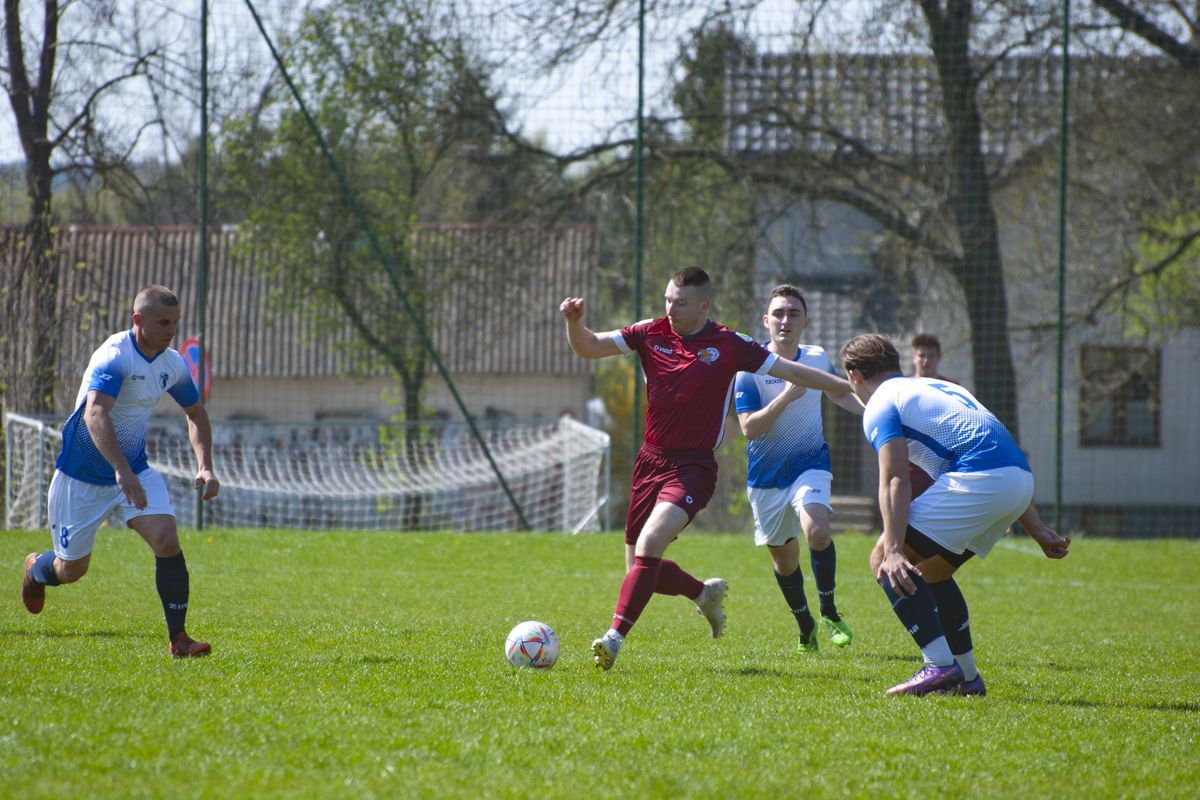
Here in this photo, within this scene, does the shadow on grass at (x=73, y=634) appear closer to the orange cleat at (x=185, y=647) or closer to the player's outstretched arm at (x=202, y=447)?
the orange cleat at (x=185, y=647)

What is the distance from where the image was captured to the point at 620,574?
10.7m

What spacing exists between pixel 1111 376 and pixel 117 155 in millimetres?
15536

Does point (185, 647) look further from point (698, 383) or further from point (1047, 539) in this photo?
point (1047, 539)

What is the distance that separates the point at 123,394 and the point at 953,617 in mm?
4193

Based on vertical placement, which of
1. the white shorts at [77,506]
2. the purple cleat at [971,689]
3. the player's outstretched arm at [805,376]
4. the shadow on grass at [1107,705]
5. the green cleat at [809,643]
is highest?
the player's outstretched arm at [805,376]

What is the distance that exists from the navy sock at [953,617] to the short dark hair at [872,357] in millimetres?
1011

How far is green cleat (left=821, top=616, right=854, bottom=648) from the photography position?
7.05 m

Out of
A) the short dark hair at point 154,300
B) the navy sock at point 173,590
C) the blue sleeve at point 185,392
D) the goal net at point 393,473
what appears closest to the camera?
the navy sock at point 173,590

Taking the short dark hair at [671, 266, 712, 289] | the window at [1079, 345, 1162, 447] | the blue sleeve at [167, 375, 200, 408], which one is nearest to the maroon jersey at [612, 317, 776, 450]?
the short dark hair at [671, 266, 712, 289]

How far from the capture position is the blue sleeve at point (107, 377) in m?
5.95

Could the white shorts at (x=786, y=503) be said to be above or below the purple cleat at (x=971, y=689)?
above

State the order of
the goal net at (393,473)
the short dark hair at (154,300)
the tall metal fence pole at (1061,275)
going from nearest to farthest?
the short dark hair at (154,300)
the tall metal fence pole at (1061,275)
the goal net at (393,473)

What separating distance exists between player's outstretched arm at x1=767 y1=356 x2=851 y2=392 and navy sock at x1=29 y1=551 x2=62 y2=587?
158 inches

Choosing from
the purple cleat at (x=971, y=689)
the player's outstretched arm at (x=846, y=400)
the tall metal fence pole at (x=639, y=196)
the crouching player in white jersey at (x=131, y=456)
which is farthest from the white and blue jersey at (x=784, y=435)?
the tall metal fence pole at (x=639, y=196)
